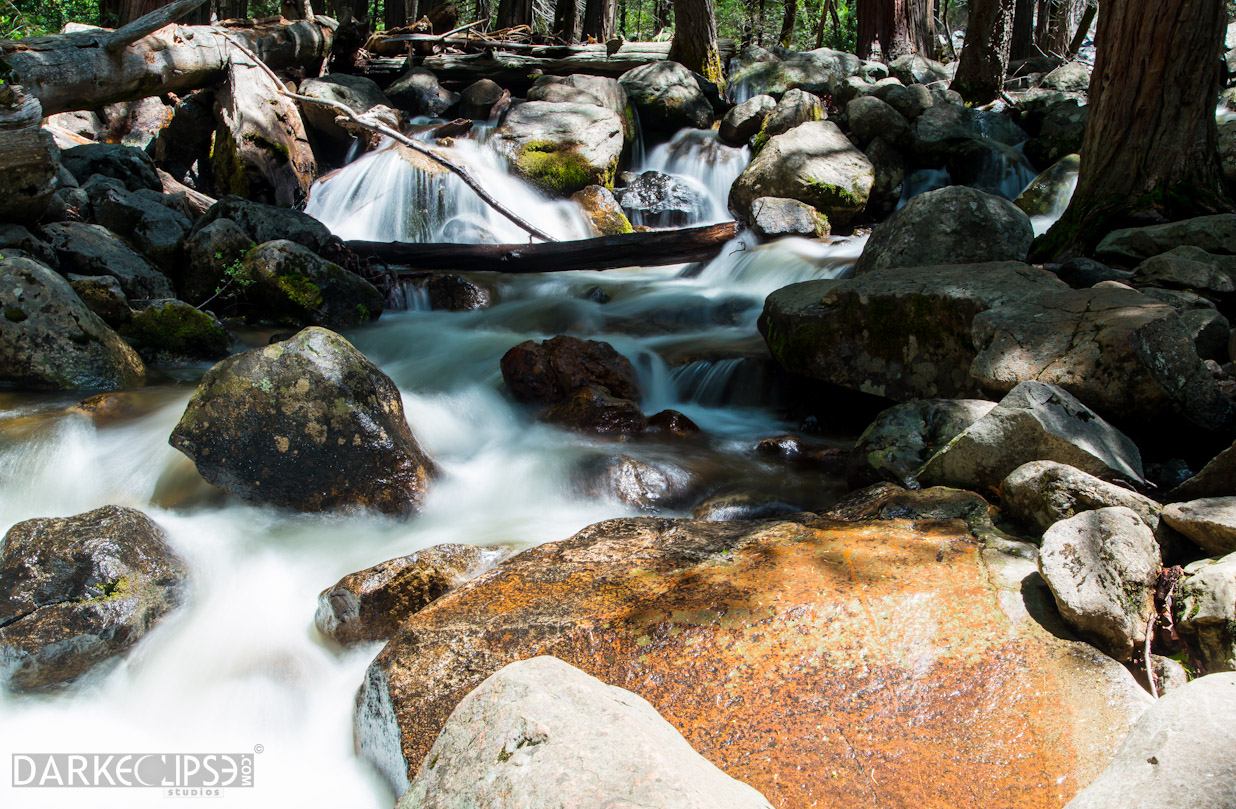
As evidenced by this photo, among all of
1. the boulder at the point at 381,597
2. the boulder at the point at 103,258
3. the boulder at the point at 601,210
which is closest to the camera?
the boulder at the point at 381,597

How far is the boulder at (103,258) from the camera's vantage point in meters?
6.78

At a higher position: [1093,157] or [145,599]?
[1093,157]

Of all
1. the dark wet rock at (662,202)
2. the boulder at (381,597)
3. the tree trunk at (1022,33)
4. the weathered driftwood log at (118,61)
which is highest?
the tree trunk at (1022,33)

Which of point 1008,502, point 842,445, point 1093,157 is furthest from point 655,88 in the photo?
point 1008,502

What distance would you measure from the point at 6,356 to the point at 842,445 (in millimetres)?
6067

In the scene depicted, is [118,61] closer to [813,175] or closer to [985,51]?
[813,175]

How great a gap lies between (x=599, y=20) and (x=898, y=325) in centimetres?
1603

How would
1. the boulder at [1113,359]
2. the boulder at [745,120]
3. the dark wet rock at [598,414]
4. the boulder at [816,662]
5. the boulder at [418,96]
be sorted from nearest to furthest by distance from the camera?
1. the boulder at [816,662]
2. the boulder at [1113,359]
3. the dark wet rock at [598,414]
4. the boulder at [745,120]
5. the boulder at [418,96]

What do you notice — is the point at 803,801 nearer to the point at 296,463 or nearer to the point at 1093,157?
the point at 296,463

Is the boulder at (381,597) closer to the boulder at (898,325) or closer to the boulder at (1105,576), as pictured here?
the boulder at (1105,576)

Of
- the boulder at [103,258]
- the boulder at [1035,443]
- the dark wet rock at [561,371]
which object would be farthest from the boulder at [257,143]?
the boulder at [1035,443]

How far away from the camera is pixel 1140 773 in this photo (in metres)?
1.57

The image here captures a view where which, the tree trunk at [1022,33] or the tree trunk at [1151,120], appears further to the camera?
the tree trunk at [1022,33]

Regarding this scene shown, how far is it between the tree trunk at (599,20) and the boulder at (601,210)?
8.54m
